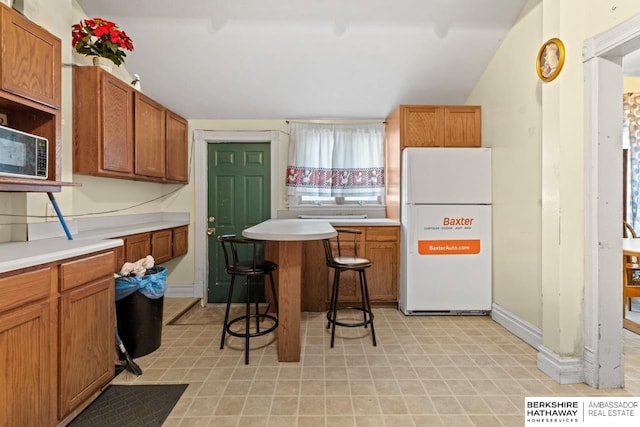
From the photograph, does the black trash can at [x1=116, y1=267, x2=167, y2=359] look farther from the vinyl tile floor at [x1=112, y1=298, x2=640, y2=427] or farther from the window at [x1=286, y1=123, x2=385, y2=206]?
the window at [x1=286, y1=123, x2=385, y2=206]

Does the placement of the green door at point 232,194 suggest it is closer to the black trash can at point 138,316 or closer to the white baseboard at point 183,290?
the white baseboard at point 183,290

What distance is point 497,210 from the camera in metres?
3.02

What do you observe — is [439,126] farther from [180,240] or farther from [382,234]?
[180,240]

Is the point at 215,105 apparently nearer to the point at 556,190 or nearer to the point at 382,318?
the point at 382,318

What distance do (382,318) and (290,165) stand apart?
201 cm

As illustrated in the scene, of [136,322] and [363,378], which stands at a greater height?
[136,322]

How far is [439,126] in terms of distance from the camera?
3.31 metres

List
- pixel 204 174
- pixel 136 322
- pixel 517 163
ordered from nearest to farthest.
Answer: pixel 136 322
pixel 517 163
pixel 204 174

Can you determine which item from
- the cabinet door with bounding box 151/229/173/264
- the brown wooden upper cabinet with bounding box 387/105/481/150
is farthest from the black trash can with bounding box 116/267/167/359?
the brown wooden upper cabinet with bounding box 387/105/481/150

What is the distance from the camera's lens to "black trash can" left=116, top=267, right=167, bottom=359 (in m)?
2.27

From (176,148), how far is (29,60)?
1803 millimetres

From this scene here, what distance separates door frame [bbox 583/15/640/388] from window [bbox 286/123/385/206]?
2133mm

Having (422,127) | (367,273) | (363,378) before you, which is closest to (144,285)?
(363,378)

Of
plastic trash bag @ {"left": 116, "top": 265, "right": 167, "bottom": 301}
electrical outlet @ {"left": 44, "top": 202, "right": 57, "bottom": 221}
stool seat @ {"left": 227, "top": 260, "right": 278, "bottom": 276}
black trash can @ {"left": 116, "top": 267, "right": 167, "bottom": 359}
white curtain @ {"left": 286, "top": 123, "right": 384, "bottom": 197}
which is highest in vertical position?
white curtain @ {"left": 286, "top": 123, "right": 384, "bottom": 197}
